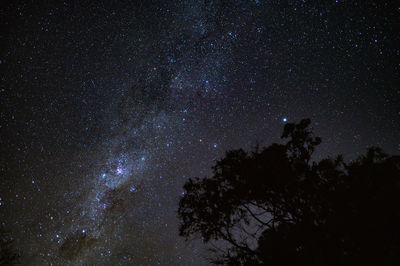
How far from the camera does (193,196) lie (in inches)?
299

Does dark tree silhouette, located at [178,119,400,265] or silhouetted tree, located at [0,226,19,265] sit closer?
dark tree silhouette, located at [178,119,400,265]

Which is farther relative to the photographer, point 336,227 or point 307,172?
point 307,172

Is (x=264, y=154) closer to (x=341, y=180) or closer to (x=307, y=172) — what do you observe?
(x=307, y=172)

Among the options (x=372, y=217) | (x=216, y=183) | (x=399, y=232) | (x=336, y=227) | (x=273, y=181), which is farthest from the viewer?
(x=216, y=183)

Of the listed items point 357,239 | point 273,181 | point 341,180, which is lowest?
point 357,239

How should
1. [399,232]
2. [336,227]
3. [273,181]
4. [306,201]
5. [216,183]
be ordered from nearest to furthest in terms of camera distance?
[399,232]
[336,227]
[306,201]
[273,181]
[216,183]

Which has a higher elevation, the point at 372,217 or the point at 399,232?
the point at 372,217

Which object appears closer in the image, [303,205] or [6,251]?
[303,205]

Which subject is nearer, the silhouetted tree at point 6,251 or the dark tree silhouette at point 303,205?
the dark tree silhouette at point 303,205

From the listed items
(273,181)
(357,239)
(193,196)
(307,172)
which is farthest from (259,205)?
(357,239)

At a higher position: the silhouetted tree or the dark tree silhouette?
the silhouetted tree

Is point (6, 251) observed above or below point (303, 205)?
above

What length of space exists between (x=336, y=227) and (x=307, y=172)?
2.56 metres

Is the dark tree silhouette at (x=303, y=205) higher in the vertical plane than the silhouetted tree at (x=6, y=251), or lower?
lower
